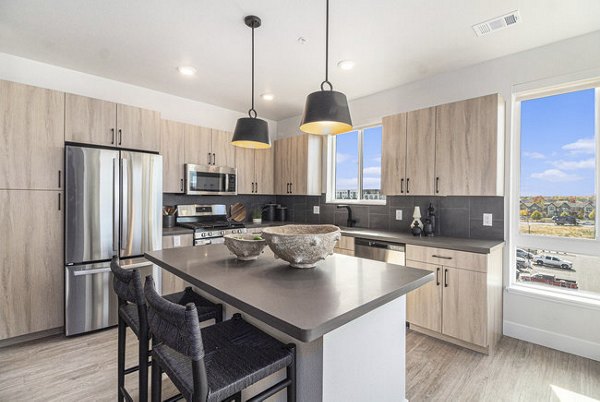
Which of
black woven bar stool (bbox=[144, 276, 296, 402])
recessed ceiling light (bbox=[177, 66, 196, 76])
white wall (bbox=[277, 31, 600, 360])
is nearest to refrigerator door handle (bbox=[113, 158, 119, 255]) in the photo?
recessed ceiling light (bbox=[177, 66, 196, 76])

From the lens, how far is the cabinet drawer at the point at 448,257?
2.46 metres

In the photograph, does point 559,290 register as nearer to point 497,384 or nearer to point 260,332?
point 497,384

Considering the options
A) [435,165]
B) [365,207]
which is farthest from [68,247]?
[435,165]

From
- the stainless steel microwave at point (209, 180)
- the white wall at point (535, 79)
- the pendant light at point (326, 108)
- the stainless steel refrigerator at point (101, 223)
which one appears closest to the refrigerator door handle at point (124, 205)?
the stainless steel refrigerator at point (101, 223)

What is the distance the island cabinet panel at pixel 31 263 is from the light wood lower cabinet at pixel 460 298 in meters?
3.31

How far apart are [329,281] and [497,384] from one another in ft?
5.66

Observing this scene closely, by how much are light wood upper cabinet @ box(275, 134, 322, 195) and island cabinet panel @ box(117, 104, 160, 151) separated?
6.09ft

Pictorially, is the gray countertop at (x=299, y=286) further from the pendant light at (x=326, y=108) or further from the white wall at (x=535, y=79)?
the white wall at (x=535, y=79)

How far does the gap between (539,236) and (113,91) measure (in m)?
4.68

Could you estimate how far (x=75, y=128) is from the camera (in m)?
2.82

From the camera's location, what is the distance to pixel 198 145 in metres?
3.89

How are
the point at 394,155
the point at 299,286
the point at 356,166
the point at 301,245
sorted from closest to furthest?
the point at 299,286, the point at 301,245, the point at 394,155, the point at 356,166

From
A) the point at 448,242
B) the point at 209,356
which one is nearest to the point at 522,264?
the point at 448,242

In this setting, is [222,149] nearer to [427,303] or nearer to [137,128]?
[137,128]
